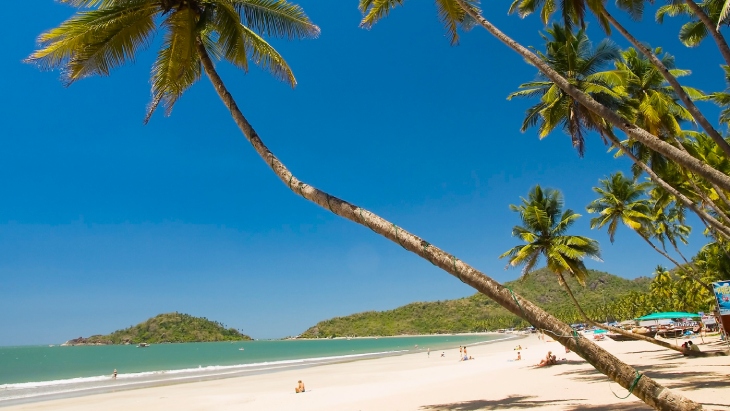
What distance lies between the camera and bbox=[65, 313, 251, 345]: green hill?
493ft

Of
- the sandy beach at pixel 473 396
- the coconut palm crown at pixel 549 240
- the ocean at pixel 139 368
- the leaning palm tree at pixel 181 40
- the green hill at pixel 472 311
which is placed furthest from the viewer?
the green hill at pixel 472 311

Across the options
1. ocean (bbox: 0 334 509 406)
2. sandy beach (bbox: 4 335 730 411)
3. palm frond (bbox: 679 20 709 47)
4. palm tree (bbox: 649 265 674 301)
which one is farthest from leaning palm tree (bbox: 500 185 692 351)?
palm tree (bbox: 649 265 674 301)

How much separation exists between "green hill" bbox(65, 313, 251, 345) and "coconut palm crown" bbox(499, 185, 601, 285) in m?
152

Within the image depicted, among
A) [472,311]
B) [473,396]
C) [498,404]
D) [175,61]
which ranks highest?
[175,61]

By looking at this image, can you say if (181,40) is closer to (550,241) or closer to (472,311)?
(550,241)

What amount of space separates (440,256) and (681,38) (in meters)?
12.9

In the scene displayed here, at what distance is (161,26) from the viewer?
281 inches

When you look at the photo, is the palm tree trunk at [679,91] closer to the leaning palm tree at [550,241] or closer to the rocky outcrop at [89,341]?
the leaning palm tree at [550,241]

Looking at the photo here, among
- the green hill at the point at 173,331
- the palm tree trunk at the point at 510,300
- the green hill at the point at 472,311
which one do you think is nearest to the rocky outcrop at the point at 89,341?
the green hill at the point at 173,331

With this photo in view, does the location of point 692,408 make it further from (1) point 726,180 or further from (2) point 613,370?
(1) point 726,180

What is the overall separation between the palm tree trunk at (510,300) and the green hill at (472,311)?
111m

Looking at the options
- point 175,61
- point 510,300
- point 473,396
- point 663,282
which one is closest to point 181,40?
point 175,61

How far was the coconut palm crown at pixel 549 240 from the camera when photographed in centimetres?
1838

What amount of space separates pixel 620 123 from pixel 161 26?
814 centimetres
